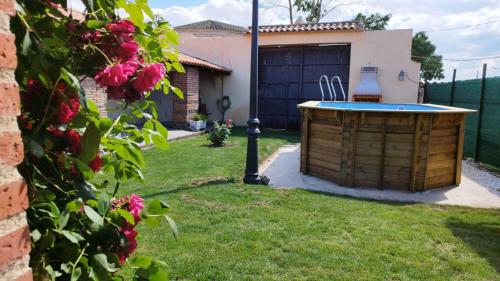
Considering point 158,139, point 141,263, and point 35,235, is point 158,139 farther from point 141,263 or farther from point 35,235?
point 35,235

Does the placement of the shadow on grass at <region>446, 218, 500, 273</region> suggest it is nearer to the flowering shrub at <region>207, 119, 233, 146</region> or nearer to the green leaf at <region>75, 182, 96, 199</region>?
the green leaf at <region>75, 182, 96, 199</region>

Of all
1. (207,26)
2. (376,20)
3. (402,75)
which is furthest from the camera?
(376,20)

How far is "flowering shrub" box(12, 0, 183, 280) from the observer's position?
104 centimetres

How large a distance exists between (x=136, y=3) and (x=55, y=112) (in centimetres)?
47

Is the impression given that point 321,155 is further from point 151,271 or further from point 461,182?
point 151,271

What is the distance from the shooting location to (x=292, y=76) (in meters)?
14.5

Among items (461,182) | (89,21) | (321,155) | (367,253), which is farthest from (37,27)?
(461,182)

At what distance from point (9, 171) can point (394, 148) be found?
582cm

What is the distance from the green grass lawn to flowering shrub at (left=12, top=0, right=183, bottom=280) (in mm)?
1872

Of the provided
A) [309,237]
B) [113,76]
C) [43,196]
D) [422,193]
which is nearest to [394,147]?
[422,193]

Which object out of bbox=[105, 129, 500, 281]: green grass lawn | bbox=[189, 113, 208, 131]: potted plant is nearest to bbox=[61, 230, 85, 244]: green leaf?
bbox=[105, 129, 500, 281]: green grass lawn

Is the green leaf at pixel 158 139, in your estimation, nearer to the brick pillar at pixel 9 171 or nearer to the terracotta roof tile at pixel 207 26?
the brick pillar at pixel 9 171

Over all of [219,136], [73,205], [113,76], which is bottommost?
[219,136]

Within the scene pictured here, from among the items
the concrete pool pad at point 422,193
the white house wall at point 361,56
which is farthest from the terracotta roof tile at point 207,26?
the concrete pool pad at point 422,193
